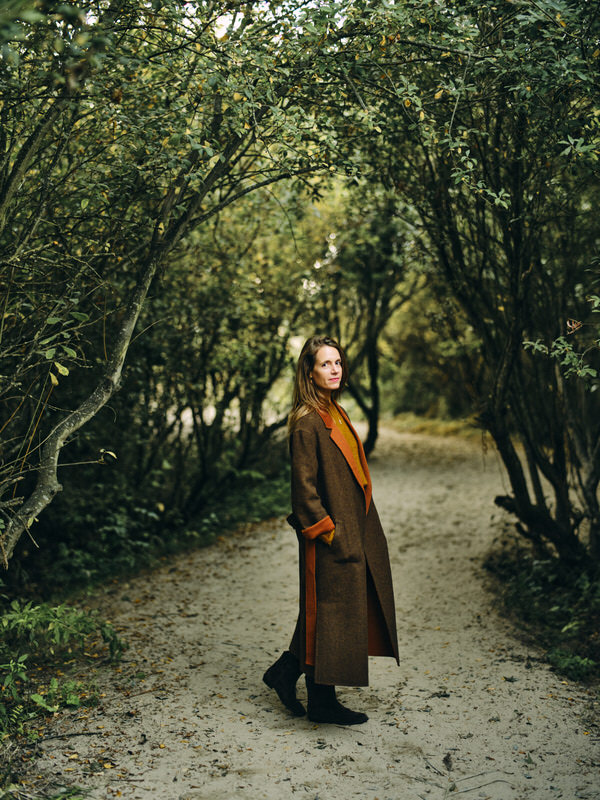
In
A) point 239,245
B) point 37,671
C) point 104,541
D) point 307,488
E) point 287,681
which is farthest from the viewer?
point 239,245

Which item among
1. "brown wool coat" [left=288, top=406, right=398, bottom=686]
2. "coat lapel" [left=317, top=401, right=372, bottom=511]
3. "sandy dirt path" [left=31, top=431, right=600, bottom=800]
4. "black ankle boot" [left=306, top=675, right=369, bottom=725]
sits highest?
"coat lapel" [left=317, top=401, right=372, bottom=511]

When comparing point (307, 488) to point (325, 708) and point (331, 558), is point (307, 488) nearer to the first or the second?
point (331, 558)

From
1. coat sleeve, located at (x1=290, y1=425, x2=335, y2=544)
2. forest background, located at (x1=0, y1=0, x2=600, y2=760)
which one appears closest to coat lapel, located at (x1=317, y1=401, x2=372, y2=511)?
coat sleeve, located at (x1=290, y1=425, x2=335, y2=544)

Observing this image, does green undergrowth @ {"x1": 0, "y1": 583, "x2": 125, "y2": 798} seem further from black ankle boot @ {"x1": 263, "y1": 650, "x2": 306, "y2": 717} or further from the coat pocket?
the coat pocket

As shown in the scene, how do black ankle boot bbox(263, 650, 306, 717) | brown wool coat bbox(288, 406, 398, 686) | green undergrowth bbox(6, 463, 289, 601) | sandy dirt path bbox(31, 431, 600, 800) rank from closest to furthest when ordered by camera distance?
sandy dirt path bbox(31, 431, 600, 800) < brown wool coat bbox(288, 406, 398, 686) < black ankle boot bbox(263, 650, 306, 717) < green undergrowth bbox(6, 463, 289, 601)

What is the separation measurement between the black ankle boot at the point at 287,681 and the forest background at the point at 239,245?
49.6 inches

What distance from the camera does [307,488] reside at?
3.68 metres

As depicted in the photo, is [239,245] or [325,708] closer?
[325,708]

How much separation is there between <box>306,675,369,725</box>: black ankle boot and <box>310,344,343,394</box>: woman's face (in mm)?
1671

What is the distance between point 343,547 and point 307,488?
0.39 meters

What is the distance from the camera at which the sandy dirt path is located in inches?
129

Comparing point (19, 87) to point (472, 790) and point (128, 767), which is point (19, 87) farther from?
point (472, 790)

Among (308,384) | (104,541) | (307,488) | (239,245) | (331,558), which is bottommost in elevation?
(104,541)

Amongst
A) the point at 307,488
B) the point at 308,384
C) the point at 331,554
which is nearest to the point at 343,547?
the point at 331,554
